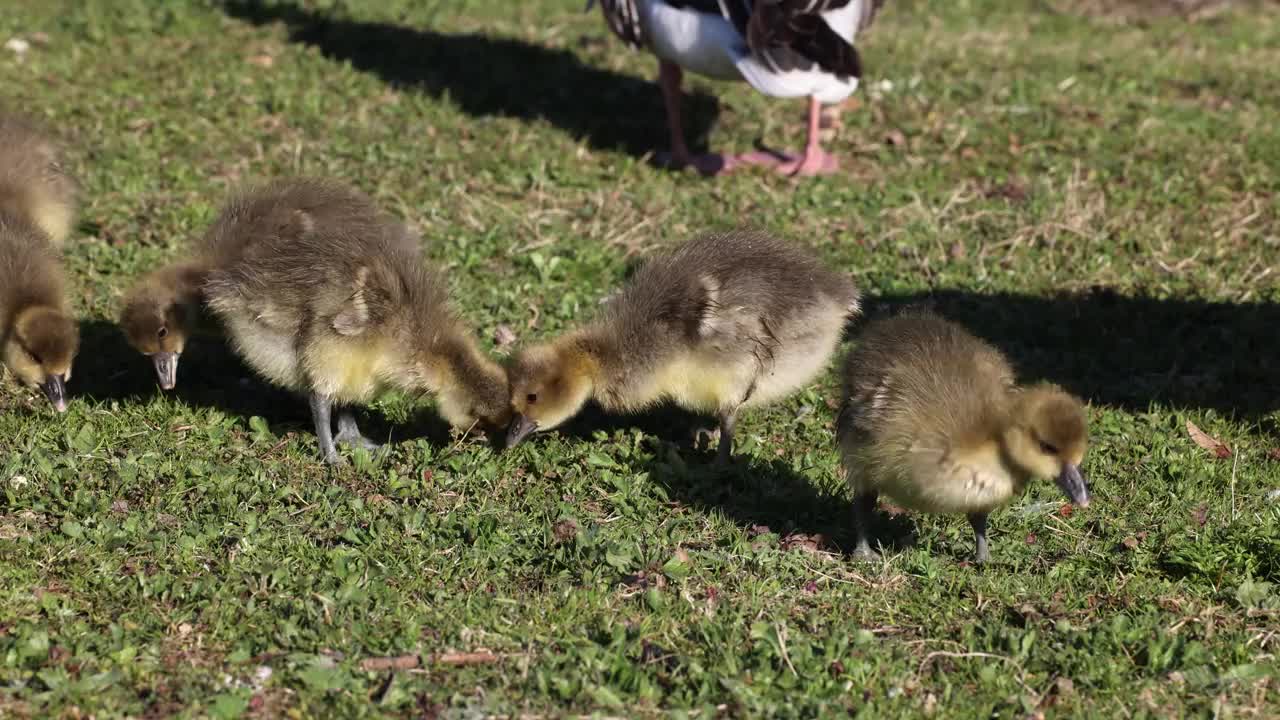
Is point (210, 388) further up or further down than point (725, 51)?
further down

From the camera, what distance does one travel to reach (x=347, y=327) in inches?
215

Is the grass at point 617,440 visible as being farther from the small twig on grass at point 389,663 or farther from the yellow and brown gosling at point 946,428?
the yellow and brown gosling at point 946,428

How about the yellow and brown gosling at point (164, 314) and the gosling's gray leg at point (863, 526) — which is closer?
the gosling's gray leg at point (863, 526)

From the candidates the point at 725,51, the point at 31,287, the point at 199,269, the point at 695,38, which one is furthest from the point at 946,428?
the point at 695,38

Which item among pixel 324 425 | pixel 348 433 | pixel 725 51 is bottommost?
pixel 348 433

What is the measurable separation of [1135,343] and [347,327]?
13.1 feet

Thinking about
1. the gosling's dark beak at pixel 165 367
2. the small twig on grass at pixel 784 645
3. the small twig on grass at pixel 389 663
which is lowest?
the gosling's dark beak at pixel 165 367

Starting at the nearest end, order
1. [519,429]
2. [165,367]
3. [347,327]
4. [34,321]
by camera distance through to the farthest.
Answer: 1. [347,327]
2. [519,429]
3. [34,321]
4. [165,367]

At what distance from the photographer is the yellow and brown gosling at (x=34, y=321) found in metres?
5.66

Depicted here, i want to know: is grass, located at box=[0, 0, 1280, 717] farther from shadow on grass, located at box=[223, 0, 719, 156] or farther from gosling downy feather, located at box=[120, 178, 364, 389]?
gosling downy feather, located at box=[120, 178, 364, 389]

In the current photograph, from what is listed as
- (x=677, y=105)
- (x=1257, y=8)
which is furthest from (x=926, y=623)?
(x=1257, y=8)

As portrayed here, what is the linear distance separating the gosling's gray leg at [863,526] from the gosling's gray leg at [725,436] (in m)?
0.77

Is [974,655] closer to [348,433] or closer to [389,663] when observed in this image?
[389,663]

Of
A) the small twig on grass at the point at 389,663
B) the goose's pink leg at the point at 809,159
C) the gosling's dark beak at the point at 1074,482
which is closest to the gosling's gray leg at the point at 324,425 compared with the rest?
the small twig on grass at the point at 389,663
